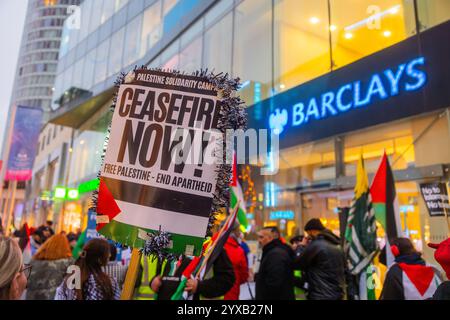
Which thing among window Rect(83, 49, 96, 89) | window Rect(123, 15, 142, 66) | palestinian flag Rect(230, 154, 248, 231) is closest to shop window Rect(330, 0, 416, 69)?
palestinian flag Rect(230, 154, 248, 231)

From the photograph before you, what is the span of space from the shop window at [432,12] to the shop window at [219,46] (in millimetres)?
6016

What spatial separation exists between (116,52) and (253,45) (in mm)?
8871

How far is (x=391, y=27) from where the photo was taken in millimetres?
8445

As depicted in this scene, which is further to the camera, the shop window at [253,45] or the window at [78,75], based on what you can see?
the window at [78,75]

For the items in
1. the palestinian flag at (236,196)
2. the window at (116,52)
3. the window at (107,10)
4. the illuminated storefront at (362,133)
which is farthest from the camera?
the window at (107,10)

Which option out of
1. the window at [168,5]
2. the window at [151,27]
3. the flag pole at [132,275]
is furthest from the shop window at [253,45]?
the flag pole at [132,275]

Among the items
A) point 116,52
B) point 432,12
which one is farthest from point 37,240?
point 116,52

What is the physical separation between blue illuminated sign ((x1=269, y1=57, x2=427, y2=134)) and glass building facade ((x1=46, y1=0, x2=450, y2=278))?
22.2 inches

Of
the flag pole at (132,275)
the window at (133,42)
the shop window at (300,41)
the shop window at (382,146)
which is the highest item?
the window at (133,42)

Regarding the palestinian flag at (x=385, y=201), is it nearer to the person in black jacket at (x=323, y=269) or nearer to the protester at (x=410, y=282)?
the person in black jacket at (x=323, y=269)

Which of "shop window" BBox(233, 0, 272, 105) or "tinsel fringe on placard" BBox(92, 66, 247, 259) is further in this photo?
"shop window" BBox(233, 0, 272, 105)

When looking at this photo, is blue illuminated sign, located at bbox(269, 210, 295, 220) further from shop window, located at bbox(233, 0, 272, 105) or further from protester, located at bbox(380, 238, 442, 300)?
protester, located at bbox(380, 238, 442, 300)

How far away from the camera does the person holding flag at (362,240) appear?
5.25 m

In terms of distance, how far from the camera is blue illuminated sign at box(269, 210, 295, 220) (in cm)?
1021
